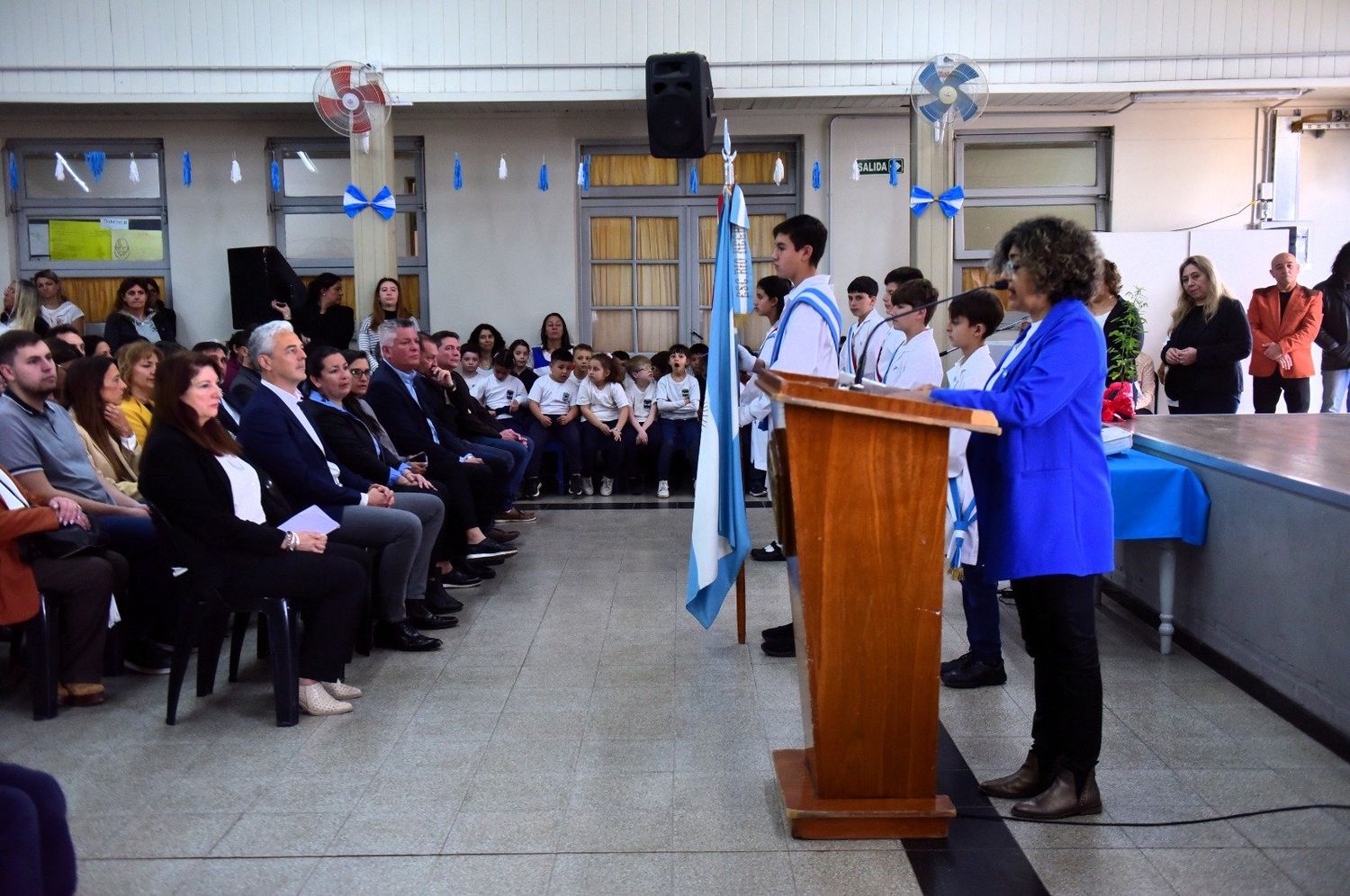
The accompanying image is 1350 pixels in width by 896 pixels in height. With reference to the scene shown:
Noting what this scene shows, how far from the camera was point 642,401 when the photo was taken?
8516mm

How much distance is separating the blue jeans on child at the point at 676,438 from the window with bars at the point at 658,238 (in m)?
1.53

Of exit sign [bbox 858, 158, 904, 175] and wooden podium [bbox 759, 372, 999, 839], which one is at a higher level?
exit sign [bbox 858, 158, 904, 175]

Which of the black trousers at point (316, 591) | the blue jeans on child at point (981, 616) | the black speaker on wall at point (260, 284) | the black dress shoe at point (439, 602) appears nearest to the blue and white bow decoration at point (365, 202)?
the black speaker on wall at point (260, 284)

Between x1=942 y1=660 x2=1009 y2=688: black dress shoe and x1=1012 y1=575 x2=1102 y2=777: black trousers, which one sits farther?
x1=942 y1=660 x2=1009 y2=688: black dress shoe

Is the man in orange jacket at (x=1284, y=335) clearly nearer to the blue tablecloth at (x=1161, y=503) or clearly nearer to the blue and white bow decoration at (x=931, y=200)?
the blue and white bow decoration at (x=931, y=200)

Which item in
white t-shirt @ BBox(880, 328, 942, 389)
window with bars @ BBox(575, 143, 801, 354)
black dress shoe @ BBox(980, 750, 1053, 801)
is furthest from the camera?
window with bars @ BBox(575, 143, 801, 354)

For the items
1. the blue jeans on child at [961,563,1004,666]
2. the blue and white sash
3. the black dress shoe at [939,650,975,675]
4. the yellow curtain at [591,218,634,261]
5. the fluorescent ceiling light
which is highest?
the fluorescent ceiling light

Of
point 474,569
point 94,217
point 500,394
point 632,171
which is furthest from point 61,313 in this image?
point 474,569

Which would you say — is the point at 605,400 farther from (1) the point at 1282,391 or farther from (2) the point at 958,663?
(2) the point at 958,663

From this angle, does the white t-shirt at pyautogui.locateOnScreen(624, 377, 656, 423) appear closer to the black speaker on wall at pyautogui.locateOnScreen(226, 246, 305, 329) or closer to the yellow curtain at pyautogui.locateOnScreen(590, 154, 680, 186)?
the yellow curtain at pyautogui.locateOnScreen(590, 154, 680, 186)

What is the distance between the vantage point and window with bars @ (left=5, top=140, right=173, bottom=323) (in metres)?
9.61

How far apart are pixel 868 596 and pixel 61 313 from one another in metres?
8.19

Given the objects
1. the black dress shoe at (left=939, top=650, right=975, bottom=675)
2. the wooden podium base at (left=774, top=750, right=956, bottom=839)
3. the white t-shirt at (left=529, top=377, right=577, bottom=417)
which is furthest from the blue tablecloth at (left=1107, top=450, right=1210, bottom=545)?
the white t-shirt at (left=529, top=377, right=577, bottom=417)

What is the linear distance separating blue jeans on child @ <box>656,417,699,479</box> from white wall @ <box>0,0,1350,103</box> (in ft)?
8.31
